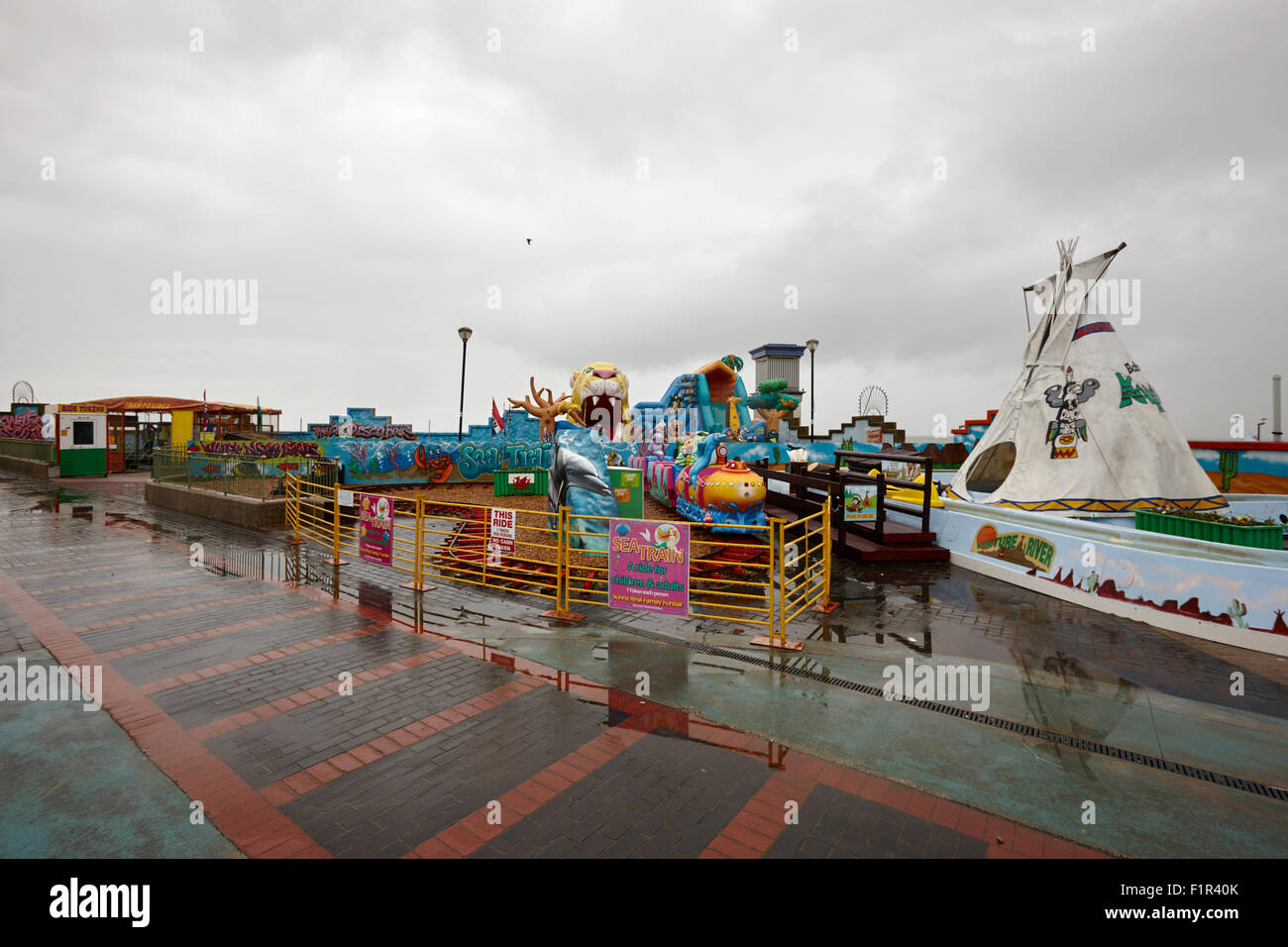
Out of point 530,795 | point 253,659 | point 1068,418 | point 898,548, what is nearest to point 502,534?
point 253,659

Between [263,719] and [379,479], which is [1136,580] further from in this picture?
[379,479]

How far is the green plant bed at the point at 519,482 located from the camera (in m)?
22.5

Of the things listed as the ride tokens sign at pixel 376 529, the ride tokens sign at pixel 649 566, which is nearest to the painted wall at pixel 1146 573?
the ride tokens sign at pixel 649 566

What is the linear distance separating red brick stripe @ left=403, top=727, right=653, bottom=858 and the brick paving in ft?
0.04

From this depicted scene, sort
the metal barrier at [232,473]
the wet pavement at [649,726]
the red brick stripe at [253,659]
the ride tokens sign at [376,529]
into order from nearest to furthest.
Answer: the wet pavement at [649,726], the red brick stripe at [253,659], the ride tokens sign at [376,529], the metal barrier at [232,473]

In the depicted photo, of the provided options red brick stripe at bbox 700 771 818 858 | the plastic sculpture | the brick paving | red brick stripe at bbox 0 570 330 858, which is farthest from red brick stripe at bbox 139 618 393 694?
the plastic sculpture

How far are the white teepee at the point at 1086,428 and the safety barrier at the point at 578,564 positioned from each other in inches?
203

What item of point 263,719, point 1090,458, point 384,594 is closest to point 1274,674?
point 1090,458

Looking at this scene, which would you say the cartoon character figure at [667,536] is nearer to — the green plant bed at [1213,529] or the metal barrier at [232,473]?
the green plant bed at [1213,529]

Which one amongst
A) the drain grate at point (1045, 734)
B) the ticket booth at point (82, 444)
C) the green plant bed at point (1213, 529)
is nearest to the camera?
the drain grate at point (1045, 734)

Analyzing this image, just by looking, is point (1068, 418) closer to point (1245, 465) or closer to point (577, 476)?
point (1245, 465)

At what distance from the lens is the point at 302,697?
5.50 meters

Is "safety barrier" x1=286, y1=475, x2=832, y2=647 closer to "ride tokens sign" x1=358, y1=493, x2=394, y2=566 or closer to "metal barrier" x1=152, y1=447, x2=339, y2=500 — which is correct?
"ride tokens sign" x1=358, y1=493, x2=394, y2=566
